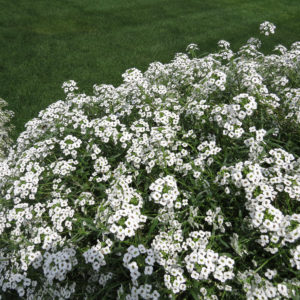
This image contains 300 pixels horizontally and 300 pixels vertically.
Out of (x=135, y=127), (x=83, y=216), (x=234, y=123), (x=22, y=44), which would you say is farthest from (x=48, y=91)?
(x=234, y=123)

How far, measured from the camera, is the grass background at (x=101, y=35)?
23.1 ft

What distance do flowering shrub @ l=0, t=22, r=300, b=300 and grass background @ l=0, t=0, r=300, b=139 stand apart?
3183mm

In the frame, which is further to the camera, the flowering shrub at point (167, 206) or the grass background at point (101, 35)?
the grass background at point (101, 35)

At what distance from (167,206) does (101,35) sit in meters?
8.08

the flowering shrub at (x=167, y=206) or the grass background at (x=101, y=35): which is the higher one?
the flowering shrub at (x=167, y=206)

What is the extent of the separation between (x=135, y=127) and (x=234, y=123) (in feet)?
3.30

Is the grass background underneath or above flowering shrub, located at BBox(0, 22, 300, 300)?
underneath

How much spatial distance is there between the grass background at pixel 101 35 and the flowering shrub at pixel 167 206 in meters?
3.18

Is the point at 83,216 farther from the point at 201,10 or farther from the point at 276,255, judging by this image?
the point at 201,10

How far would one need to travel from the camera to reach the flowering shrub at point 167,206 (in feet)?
6.98

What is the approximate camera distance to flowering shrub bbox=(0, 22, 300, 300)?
2.13 metres

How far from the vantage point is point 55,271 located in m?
2.17

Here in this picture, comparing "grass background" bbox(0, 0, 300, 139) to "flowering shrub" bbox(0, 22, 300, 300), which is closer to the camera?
"flowering shrub" bbox(0, 22, 300, 300)

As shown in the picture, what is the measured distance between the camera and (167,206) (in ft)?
8.05
